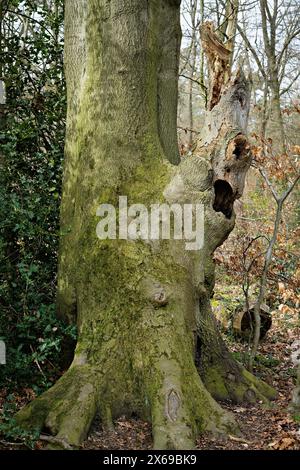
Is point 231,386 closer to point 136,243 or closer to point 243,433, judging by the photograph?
point 243,433

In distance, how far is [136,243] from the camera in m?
5.01

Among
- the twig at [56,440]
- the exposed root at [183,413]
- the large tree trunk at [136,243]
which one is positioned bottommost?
the twig at [56,440]

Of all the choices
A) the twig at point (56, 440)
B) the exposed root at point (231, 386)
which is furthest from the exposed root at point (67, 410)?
the exposed root at point (231, 386)

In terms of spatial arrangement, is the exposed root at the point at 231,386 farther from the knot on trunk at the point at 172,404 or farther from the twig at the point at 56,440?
the twig at the point at 56,440

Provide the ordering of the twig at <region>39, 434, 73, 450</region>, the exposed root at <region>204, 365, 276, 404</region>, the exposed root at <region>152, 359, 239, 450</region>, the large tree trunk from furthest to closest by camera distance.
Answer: the exposed root at <region>204, 365, 276, 404</region>, the large tree trunk, the exposed root at <region>152, 359, 239, 450</region>, the twig at <region>39, 434, 73, 450</region>

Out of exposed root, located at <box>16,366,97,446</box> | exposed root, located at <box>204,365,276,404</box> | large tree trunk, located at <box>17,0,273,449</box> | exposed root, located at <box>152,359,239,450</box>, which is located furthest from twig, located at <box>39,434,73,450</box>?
exposed root, located at <box>204,365,276,404</box>

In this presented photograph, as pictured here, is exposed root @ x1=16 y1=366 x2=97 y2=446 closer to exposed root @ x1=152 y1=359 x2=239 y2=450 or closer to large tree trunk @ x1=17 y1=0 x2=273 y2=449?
large tree trunk @ x1=17 y1=0 x2=273 y2=449

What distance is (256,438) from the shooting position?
4.52 metres

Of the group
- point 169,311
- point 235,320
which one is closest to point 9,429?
point 169,311

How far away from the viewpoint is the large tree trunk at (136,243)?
462 cm

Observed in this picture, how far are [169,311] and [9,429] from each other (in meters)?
1.65

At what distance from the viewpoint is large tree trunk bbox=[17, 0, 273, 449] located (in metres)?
4.62

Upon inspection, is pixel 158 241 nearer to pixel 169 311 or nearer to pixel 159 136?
pixel 169 311

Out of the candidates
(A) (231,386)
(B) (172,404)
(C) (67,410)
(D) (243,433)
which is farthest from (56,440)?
(A) (231,386)
